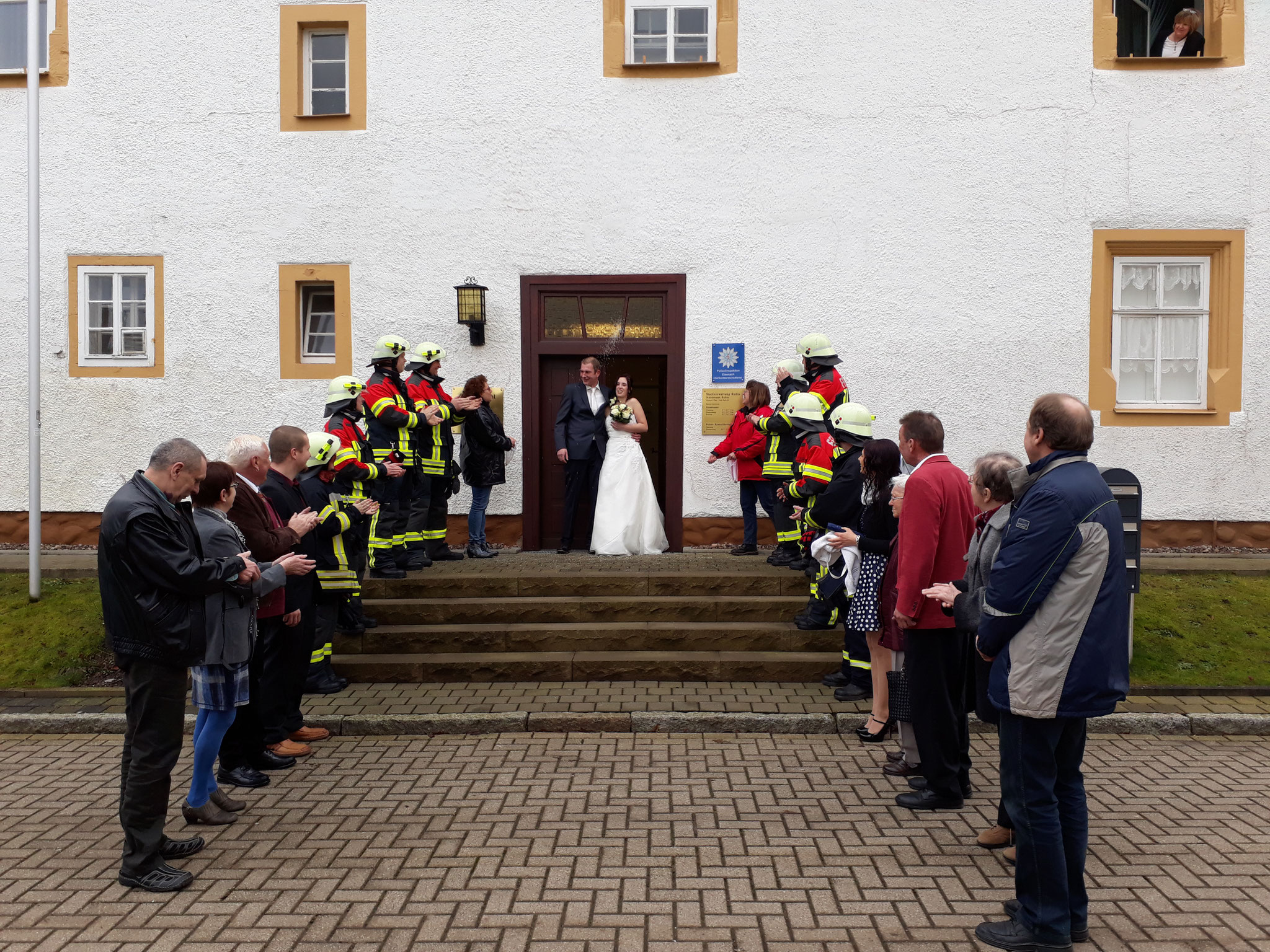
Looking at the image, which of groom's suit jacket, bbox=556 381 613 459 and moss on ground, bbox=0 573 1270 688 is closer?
moss on ground, bbox=0 573 1270 688

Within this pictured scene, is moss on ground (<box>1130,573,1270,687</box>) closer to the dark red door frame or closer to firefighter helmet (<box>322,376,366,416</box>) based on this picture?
the dark red door frame

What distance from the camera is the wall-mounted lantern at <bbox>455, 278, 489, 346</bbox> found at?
11.1m

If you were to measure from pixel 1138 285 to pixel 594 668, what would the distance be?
774cm

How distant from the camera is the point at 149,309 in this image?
1164 centimetres

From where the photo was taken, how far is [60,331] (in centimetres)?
1169

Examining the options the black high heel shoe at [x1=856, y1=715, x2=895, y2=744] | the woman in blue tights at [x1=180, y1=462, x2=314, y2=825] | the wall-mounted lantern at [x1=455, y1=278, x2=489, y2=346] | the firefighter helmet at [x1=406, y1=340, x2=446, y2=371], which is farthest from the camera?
the wall-mounted lantern at [x1=455, y1=278, x2=489, y2=346]

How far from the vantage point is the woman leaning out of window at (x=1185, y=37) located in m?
11.3

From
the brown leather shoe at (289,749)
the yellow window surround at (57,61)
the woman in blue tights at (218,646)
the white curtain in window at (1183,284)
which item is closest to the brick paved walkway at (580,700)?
the brown leather shoe at (289,749)

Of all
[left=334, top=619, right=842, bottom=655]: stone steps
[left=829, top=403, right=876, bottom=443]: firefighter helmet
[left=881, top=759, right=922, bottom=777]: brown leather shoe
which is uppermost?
[left=829, top=403, right=876, bottom=443]: firefighter helmet

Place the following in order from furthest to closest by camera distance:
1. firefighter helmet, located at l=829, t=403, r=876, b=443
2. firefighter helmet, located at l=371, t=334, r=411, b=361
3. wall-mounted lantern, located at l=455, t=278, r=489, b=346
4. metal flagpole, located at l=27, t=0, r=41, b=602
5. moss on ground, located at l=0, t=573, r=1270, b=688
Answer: wall-mounted lantern, located at l=455, t=278, r=489, b=346 < metal flagpole, located at l=27, t=0, r=41, b=602 < firefighter helmet, located at l=371, t=334, r=411, b=361 < moss on ground, located at l=0, t=573, r=1270, b=688 < firefighter helmet, located at l=829, t=403, r=876, b=443

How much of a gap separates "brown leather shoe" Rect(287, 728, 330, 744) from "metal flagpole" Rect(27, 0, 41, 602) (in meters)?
4.27

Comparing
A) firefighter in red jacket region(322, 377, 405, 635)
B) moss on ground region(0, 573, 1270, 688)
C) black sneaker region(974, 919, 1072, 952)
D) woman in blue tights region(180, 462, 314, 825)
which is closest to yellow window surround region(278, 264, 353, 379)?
firefighter in red jacket region(322, 377, 405, 635)

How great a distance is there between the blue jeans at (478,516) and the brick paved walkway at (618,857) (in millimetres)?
4171

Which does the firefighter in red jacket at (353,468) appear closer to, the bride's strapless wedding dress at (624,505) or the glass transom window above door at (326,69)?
the bride's strapless wedding dress at (624,505)
